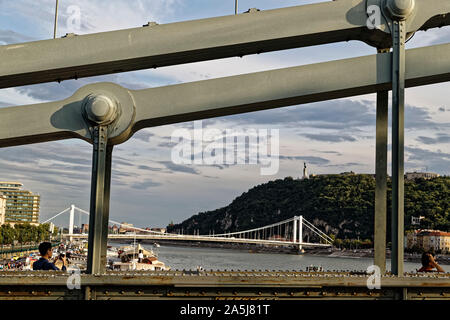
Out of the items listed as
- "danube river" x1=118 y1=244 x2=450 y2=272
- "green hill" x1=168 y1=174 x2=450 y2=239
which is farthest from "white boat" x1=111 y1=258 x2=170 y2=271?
"green hill" x1=168 y1=174 x2=450 y2=239

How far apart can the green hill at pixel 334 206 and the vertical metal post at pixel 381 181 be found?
71.7 m

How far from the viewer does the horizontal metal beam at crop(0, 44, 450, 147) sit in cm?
622

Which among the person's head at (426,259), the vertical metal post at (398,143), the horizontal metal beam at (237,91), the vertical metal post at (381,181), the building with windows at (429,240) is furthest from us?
the building with windows at (429,240)

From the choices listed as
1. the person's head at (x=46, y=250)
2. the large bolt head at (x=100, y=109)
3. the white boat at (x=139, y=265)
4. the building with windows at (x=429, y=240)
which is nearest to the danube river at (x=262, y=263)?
the white boat at (x=139, y=265)

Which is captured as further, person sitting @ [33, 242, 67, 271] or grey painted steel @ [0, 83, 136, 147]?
person sitting @ [33, 242, 67, 271]

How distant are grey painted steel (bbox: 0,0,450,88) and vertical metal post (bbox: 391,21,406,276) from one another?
32 centimetres

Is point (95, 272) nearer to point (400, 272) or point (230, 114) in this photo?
point (230, 114)

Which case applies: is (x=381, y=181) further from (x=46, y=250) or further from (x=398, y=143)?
(x=46, y=250)

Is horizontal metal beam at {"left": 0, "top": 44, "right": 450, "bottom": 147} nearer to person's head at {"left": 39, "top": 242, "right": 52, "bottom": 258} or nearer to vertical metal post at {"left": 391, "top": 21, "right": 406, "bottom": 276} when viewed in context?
vertical metal post at {"left": 391, "top": 21, "right": 406, "bottom": 276}

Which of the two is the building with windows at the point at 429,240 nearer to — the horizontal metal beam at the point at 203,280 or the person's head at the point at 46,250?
the person's head at the point at 46,250

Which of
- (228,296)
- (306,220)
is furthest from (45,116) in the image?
(306,220)

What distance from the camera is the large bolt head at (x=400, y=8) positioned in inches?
248

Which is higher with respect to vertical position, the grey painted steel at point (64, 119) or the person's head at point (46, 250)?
the grey painted steel at point (64, 119)

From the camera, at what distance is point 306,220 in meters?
106
